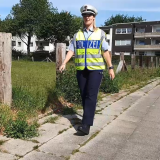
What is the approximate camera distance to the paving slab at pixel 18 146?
3045mm

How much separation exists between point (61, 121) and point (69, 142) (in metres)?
0.97

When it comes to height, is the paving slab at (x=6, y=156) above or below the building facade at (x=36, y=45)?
below

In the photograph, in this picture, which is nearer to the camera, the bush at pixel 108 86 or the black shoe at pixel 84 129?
the black shoe at pixel 84 129

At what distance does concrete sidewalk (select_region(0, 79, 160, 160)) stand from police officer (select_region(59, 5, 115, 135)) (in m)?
0.35

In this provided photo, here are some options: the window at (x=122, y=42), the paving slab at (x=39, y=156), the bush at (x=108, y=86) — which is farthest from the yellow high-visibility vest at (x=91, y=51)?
the window at (x=122, y=42)

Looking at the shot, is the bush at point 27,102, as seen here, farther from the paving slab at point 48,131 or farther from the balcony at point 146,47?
the balcony at point 146,47

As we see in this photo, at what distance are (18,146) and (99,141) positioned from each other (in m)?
1.17

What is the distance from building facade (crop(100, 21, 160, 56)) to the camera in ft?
178

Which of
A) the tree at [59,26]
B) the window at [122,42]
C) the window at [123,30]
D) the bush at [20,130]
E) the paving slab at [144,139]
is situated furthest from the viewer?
the window at [122,42]

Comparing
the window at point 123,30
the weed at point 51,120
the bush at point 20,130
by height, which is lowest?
the weed at point 51,120

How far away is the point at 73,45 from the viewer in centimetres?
404

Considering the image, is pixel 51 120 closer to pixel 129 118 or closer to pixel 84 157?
pixel 84 157

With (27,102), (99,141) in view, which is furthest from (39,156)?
(27,102)

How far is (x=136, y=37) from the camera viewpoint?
2202 inches
